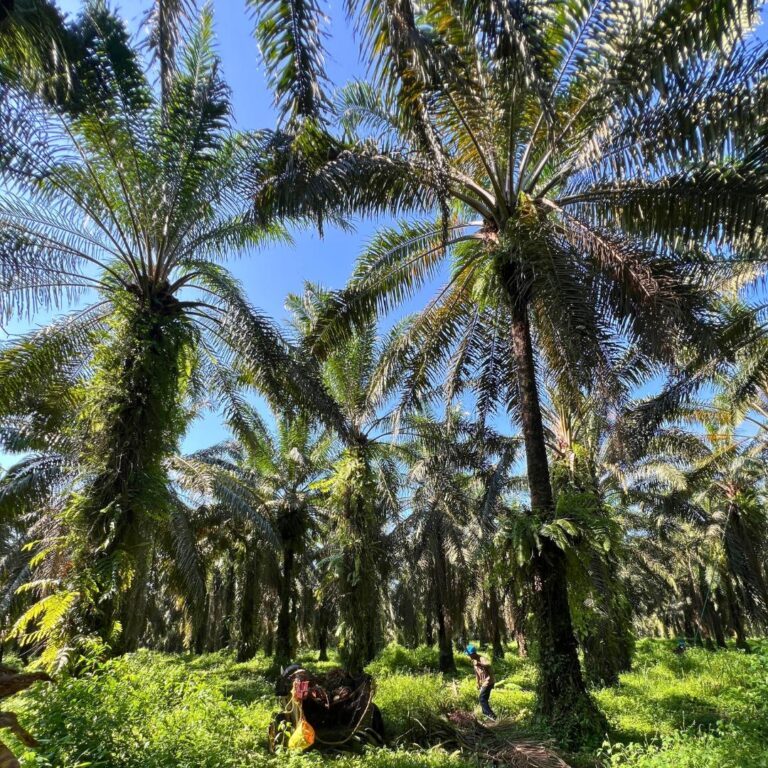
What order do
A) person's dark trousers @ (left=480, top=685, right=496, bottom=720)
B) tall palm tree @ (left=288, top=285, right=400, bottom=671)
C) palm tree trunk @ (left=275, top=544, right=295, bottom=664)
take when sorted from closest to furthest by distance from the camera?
1. person's dark trousers @ (left=480, top=685, right=496, bottom=720)
2. tall palm tree @ (left=288, top=285, right=400, bottom=671)
3. palm tree trunk @ (left=275, top=544, right=295, bottom=664)

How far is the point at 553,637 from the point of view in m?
7.22

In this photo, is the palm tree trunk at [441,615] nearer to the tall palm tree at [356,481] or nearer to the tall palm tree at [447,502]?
the tall palm tree at [447,502]

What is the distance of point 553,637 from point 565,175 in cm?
702

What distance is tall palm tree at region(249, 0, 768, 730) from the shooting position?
6.20 m

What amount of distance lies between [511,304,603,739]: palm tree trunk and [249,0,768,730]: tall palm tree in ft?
0.07

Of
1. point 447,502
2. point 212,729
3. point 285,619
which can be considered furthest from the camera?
point 285,619

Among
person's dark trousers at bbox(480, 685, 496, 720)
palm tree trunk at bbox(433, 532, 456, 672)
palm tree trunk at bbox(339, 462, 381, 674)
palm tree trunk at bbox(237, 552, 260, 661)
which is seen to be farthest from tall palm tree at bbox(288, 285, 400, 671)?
palm tree trunk at bbox(237, 552, 260, 661)

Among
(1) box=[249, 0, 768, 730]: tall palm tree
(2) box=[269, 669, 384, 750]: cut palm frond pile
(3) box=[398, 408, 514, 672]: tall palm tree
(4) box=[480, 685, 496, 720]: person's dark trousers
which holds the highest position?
(1) box=[249, 0, 768, 730]: tall palm tree

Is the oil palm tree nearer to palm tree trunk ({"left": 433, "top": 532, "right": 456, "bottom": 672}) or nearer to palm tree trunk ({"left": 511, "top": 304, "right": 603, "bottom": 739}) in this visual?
palm tree trunk ({"left": 433, "top": 532, "right": 456, "bottom": 672})

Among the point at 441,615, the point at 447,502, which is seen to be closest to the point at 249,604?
the point at 441,615

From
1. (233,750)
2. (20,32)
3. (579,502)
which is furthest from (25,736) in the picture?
(579,502)

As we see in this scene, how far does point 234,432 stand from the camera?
10984 millimetres

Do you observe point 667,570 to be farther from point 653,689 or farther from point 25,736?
point 25,736

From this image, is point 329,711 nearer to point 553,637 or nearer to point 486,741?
point 486,741
